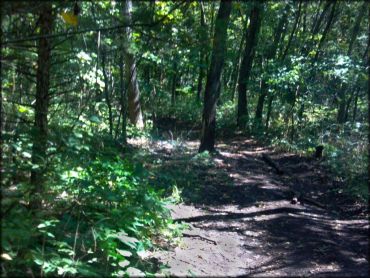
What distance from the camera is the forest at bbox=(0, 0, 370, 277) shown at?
155 inches

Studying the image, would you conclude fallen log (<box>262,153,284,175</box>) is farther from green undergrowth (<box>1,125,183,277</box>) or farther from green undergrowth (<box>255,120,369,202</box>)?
green undergrowth (<box>1,125,183,277</box>)

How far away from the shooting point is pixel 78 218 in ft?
15.2

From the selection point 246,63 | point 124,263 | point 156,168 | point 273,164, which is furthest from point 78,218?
point 246,63

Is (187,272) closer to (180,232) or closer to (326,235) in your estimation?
(180,232)

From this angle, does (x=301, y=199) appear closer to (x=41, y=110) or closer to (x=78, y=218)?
(x=78, y=218)

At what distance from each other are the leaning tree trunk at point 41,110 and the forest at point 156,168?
1 centimetres

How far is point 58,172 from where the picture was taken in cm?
435

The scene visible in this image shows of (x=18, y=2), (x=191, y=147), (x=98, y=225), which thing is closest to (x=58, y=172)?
(x=98, y=225)

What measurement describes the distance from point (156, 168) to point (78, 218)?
530 cm

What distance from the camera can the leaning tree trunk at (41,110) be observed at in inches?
157

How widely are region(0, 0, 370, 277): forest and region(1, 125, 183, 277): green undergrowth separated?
2cm

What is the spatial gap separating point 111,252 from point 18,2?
8.31ft

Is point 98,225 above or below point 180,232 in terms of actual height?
above

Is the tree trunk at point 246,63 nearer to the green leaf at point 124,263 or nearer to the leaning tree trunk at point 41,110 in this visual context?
the green leaf at point 124,263
